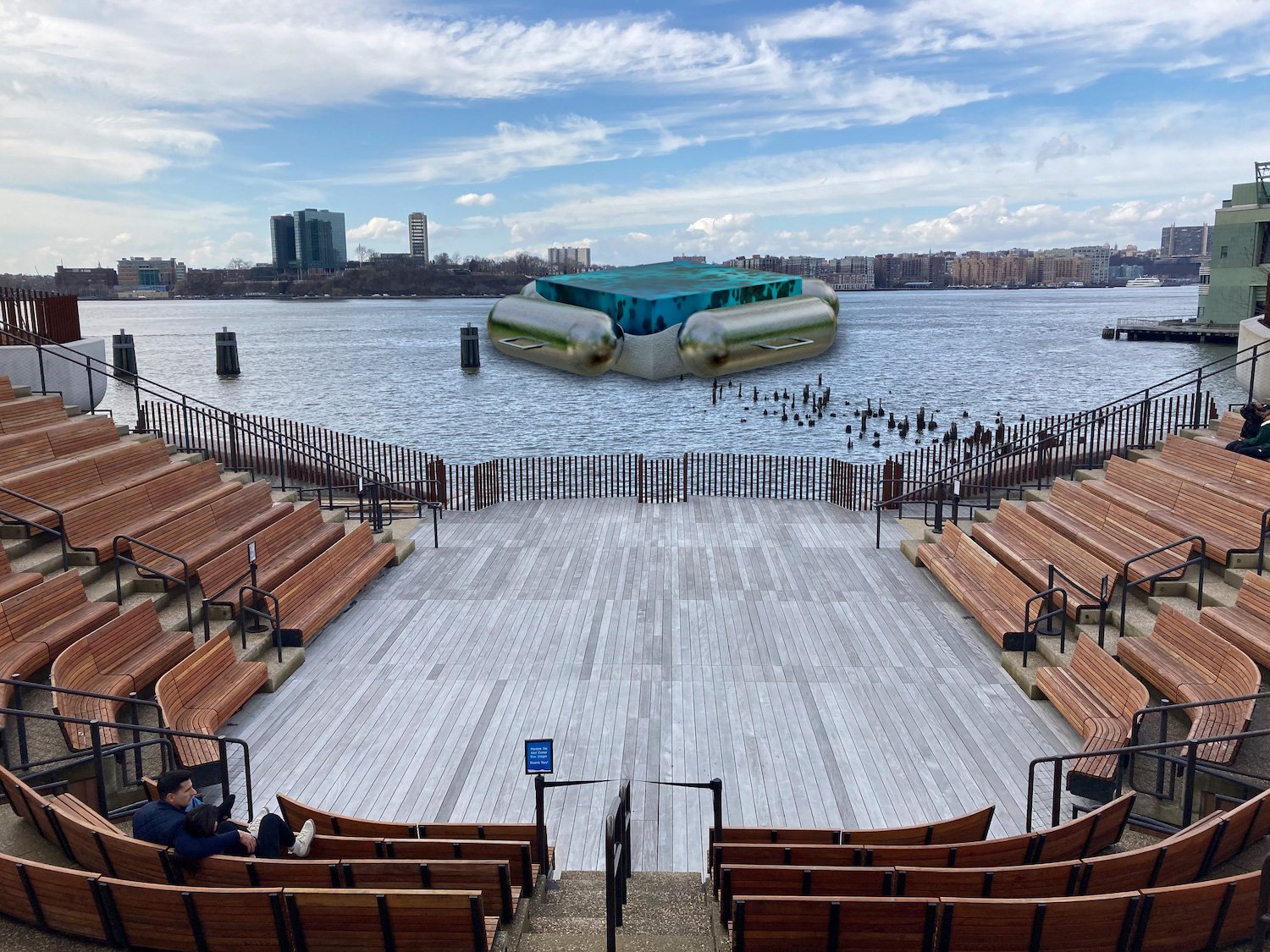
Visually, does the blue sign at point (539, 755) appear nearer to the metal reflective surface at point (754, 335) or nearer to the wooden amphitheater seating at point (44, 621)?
the metal reflective surface at point (754, 335)

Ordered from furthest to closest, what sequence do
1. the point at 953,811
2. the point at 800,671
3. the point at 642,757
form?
1. the point at 800,671
2. the point at 642,757
3. the point at 953,811

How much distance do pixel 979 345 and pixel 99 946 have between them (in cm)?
10516

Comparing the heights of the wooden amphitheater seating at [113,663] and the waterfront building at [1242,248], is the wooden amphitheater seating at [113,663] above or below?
below

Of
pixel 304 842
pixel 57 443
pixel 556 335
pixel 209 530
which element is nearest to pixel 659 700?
pixel 304 842

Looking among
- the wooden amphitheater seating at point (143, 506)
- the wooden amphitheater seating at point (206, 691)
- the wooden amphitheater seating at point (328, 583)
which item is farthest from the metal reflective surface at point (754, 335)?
the wooden amphitheater seating at point (143, 506)

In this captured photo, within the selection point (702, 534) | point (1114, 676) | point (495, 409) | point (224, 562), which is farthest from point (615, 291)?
point (495, 409)

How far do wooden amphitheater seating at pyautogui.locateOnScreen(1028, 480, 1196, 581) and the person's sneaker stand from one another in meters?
8.91

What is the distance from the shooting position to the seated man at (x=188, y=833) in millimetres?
5629

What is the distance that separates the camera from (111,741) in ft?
27.9

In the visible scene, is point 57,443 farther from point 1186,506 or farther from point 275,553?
point 1186,506

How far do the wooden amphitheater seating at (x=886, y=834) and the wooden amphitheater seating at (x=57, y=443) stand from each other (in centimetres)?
1094

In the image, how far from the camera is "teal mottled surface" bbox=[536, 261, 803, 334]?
5.18 metres

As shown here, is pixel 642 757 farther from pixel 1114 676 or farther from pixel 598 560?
pixel 598 560

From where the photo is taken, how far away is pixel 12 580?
10195mm
